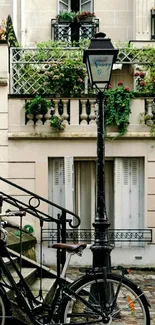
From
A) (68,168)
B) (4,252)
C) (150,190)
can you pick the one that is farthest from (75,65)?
(4,252)

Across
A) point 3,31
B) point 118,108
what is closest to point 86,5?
point 3,31

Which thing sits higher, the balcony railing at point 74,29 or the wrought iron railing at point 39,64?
the balcony railing at point 74,29

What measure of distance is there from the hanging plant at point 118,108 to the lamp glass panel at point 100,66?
531 cm

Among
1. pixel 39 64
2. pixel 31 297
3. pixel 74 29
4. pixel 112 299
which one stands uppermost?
pixel 74 29

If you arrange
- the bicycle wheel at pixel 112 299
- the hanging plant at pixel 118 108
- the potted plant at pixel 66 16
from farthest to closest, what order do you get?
the potted plant at pixel 66 16 < the hanging plant at pixel 118 108 < the bicycle wheel at pixel 112 299

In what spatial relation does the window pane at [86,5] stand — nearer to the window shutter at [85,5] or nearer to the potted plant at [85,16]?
the window shutter at [85,5]

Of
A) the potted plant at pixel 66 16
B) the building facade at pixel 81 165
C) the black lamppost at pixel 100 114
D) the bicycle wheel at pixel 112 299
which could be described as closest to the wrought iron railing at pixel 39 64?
the building facade at pixel 81 165

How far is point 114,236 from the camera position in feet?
44.8

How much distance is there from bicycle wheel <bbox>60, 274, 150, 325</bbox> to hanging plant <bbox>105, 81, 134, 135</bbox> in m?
7.54

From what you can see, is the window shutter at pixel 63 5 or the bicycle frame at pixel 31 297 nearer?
the bicycle frame at pixel 31 297

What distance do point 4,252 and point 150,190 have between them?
25.3ft

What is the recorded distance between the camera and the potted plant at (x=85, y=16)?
55.7ft

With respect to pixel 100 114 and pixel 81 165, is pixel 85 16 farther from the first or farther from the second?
pixel 100 114

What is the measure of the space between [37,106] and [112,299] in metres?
7.86
